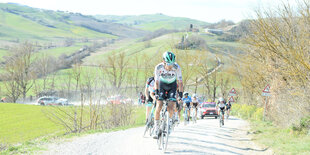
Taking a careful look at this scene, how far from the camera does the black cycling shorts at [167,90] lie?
8859 mm

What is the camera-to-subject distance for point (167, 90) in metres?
8.91

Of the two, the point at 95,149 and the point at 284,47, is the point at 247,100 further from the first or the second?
the point at 95,149

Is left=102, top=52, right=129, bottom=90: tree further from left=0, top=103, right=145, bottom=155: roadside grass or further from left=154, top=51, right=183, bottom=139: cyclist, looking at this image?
left=154, top=51, right=183, bottom=139: cyclist

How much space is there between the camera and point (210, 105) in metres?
34.8

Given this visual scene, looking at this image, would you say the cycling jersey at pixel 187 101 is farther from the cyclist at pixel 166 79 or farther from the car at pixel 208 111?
the car at pixel 208 111

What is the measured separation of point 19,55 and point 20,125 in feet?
138

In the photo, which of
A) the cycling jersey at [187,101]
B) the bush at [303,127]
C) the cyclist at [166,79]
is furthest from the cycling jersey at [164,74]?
the cycling jersey at [187,101]

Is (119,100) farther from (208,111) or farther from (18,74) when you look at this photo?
(18,74)

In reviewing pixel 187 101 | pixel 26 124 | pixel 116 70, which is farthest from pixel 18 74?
pixel 187 101

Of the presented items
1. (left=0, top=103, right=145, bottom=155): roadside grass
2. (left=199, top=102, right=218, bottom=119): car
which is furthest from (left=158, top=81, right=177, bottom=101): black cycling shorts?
(left=199, top=102, right=218, bottom=119): car

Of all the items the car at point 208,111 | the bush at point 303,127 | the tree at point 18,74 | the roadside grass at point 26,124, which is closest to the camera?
the bush at point 303,127

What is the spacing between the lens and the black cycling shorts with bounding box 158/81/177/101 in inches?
349

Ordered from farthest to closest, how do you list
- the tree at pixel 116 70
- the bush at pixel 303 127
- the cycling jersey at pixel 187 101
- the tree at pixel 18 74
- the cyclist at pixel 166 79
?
the tree at pixel 18 74 → the tree at pixel 116 70 → the cycling jersey at pixel 187 101 → the bush at pixel 303 127 → the cyclist at pixel 166 79

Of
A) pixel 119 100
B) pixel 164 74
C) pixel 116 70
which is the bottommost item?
pixel 119 100
